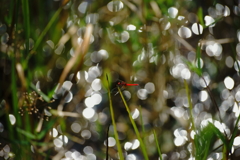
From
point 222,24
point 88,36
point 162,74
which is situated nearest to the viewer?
point 88,36

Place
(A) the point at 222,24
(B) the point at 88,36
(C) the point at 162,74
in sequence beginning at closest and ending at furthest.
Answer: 1. (B) the point at 88,36
2. (C) the point at 162,74
3. (A) the point at 222,24

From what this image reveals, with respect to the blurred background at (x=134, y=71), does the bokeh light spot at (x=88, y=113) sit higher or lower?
lower

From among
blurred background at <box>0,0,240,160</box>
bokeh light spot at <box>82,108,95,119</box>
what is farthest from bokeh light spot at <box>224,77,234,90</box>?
bokeh light spot at <box>82,108,95,119</box>

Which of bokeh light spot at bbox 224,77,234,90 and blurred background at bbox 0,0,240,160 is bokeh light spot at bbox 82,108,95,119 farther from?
bokeh light spot at bbox 224,77,234,90

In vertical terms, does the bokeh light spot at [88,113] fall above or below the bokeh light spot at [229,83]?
below

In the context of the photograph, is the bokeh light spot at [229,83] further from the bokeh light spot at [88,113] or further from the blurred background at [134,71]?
the bokeh light spot at [88,113]

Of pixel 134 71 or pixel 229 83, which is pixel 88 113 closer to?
pixel 134 71

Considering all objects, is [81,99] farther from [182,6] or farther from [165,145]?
[182,6]

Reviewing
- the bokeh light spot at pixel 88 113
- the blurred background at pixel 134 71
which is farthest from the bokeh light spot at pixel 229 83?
the bokeh light spot at pixel 88 113

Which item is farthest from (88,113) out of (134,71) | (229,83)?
(229,83)

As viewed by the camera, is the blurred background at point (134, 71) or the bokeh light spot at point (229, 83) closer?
the blurred background at point (134, 71)

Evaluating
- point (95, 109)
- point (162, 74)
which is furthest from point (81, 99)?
point (162, 74)
